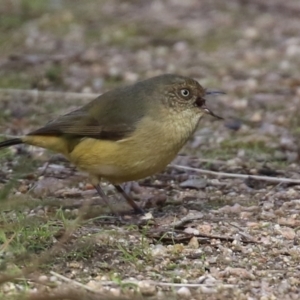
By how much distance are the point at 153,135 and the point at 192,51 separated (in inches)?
230

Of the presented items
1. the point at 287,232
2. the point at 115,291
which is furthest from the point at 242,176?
the point at 115,291

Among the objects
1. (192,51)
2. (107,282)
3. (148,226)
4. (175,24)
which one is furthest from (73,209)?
(175,24)

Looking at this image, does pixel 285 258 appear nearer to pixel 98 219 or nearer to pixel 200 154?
pixel 98 219

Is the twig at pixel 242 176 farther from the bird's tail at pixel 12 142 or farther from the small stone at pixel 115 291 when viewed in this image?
the small stone at pixel 115 291

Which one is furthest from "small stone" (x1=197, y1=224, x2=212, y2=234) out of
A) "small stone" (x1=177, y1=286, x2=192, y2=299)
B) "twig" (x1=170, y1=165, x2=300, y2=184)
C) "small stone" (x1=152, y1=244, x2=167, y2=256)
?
"twig" (x1=170, y1=165, x2=300, y2=184)

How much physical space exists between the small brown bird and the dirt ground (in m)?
0.23

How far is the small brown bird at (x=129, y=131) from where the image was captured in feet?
19.9

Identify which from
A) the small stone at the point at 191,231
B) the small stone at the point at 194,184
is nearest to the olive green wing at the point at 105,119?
the small stone at the point at 191,231

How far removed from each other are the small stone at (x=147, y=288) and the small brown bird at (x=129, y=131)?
1295mm

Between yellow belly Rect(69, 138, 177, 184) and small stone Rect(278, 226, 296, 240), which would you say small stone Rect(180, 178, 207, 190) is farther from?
small stone Rect(278, 226, 296, 240)

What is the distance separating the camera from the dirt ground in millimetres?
5012

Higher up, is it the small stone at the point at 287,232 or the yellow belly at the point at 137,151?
the yellow belly at the point at 137,151

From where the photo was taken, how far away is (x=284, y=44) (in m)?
11.9

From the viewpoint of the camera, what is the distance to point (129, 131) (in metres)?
6.13
